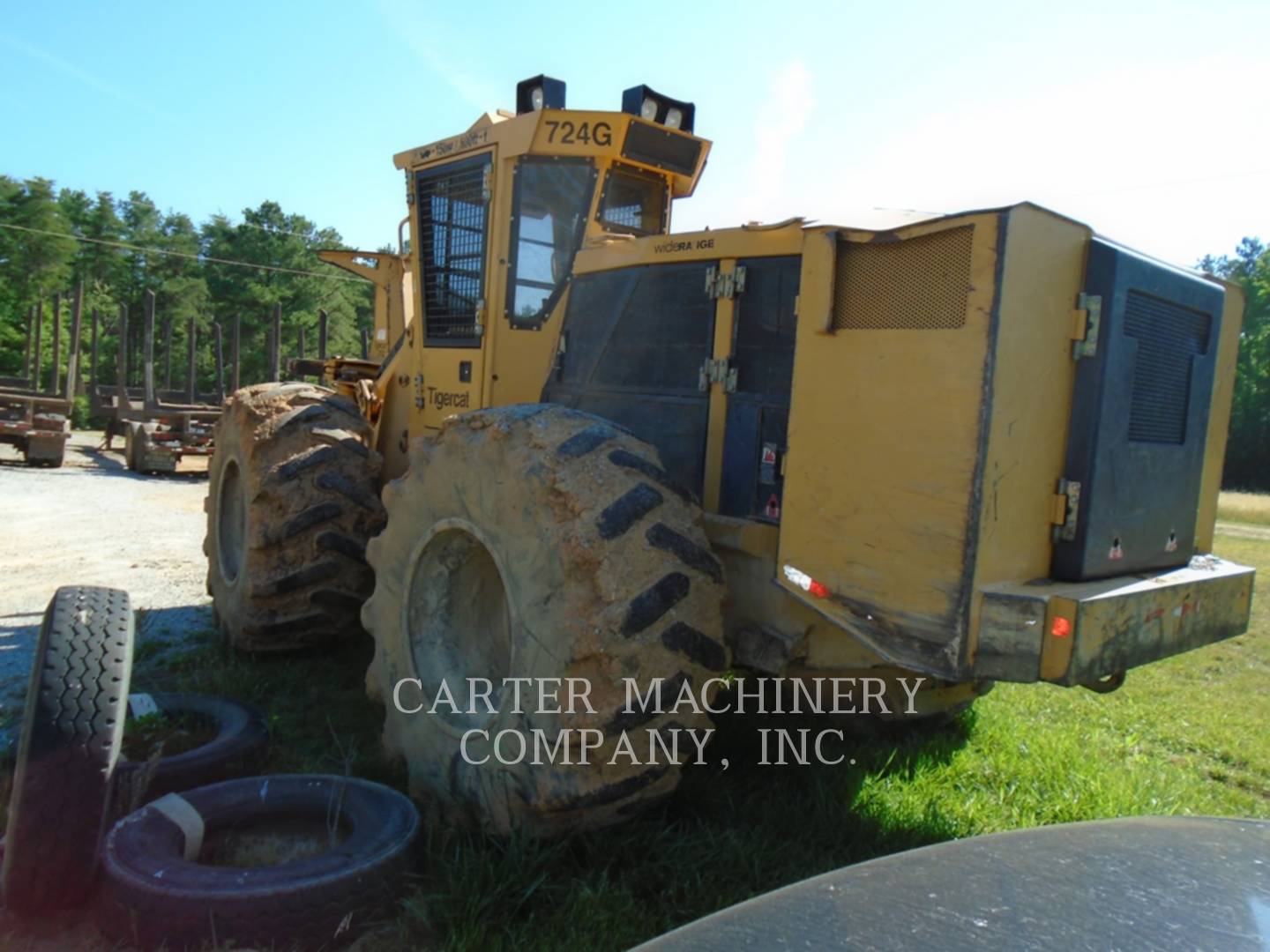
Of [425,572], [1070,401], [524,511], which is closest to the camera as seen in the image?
[1070,401]

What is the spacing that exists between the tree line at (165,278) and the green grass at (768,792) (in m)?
46.0

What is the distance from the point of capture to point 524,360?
5074 mm

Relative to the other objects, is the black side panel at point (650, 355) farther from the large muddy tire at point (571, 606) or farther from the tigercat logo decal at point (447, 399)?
the tigercat logo decal at point (447, 399)

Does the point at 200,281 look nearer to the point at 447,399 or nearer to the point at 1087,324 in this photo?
the point at 447,399

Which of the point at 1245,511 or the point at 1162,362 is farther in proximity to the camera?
the point at 1245,511

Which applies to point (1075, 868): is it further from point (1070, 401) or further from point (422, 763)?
point (422, 763)

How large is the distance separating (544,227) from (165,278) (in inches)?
2290

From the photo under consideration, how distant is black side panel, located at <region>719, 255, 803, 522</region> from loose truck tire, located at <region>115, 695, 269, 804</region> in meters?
2.20

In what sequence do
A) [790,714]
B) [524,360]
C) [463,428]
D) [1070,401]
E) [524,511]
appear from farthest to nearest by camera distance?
[524,360] → [790,714] → [463,428] → [524,511] → [1070,401]

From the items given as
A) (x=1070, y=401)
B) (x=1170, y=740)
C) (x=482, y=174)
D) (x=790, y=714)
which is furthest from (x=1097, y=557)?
(x=482, y=174)

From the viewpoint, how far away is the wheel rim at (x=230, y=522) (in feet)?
19.5

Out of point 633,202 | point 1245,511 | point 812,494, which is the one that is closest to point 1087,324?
point 812,494

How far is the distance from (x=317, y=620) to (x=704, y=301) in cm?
282

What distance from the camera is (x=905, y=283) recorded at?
2980 mm
